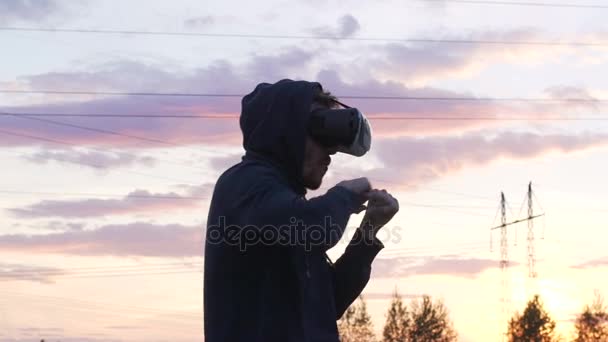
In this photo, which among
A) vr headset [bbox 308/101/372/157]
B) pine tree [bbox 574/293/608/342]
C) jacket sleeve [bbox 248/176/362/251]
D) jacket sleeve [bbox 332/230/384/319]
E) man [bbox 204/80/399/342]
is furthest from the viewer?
pine tree [bbox 574/293/608/342]

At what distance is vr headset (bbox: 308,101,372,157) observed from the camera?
4340 millimetres

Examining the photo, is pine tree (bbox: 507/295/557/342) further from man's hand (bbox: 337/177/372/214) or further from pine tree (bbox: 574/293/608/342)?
man's hand (bbox: 337/177/372/214)

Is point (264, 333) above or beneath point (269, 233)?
beneath

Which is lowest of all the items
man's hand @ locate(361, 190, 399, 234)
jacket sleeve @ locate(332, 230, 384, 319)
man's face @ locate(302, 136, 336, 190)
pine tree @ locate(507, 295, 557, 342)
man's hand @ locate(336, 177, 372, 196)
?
jacket sleeve @ locate(332, 230, 384, 319)

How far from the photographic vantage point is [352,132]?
4363 mm

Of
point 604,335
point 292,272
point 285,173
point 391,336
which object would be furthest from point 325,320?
point 391,336

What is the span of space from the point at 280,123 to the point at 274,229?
39 cm

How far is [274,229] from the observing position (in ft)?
13.7

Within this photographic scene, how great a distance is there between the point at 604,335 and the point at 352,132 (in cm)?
8961

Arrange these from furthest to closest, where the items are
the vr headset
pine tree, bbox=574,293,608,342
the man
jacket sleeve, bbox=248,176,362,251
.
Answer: pine tree, bbox=574,293,608,342
the vr headset
the man
jacket sleeve, bbox=248,176,362,251

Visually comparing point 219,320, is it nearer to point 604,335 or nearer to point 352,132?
point 352,132

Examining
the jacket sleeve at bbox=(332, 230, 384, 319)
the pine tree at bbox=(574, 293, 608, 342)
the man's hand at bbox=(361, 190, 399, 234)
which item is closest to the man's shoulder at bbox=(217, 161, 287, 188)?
the man's hand at bbox=(361, 190, 399, 234)

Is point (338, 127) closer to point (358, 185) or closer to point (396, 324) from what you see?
point (358, 185)

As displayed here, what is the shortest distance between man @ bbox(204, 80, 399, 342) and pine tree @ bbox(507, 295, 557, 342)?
95293 millimetres
